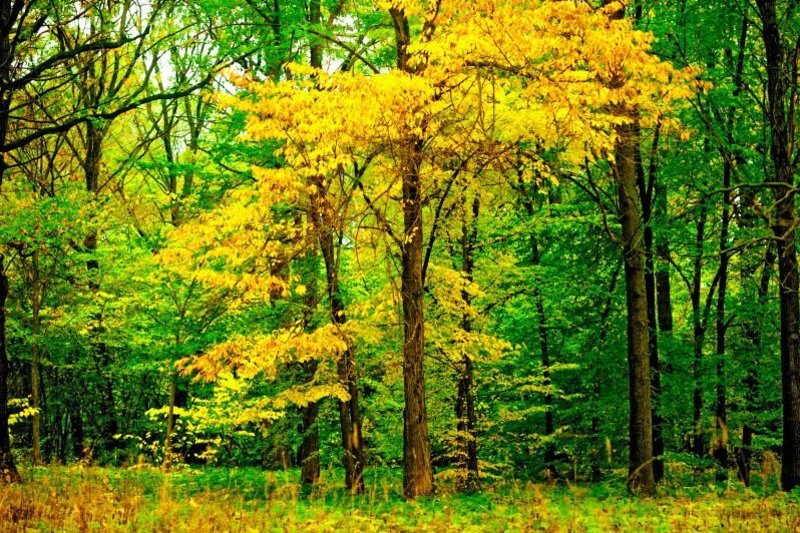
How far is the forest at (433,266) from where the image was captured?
939 centimetres

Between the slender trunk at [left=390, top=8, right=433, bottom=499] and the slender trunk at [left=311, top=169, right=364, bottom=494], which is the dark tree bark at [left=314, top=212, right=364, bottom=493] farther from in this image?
the slender trunk at [left=390, top=8, right=433, bottom=499]

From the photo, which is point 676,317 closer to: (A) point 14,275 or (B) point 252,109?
(B) point 252,109

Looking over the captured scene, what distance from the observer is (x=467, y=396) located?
16281 mm

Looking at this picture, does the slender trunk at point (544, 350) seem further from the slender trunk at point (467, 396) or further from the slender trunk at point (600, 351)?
the slender trunk at point (467, 396)

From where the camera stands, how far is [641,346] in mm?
11492

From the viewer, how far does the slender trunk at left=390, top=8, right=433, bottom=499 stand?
11.4 m

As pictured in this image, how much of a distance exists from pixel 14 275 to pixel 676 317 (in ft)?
70.3

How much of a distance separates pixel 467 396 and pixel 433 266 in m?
4.01

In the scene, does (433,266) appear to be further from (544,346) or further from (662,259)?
(544,346)

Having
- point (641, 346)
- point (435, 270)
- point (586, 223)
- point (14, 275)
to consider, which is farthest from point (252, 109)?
point (14, 275)

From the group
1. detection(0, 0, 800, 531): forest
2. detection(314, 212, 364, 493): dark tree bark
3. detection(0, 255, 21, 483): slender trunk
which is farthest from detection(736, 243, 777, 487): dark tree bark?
detection(0, 255, 21, 483): slender trunk

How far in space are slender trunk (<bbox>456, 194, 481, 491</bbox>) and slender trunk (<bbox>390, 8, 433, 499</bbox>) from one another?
3989mm

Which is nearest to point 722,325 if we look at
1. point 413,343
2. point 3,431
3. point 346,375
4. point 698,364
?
point 698,364

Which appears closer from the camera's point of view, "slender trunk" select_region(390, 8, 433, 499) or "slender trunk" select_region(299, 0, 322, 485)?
"slender trunk" select_region(390, 8, 433, 499)
